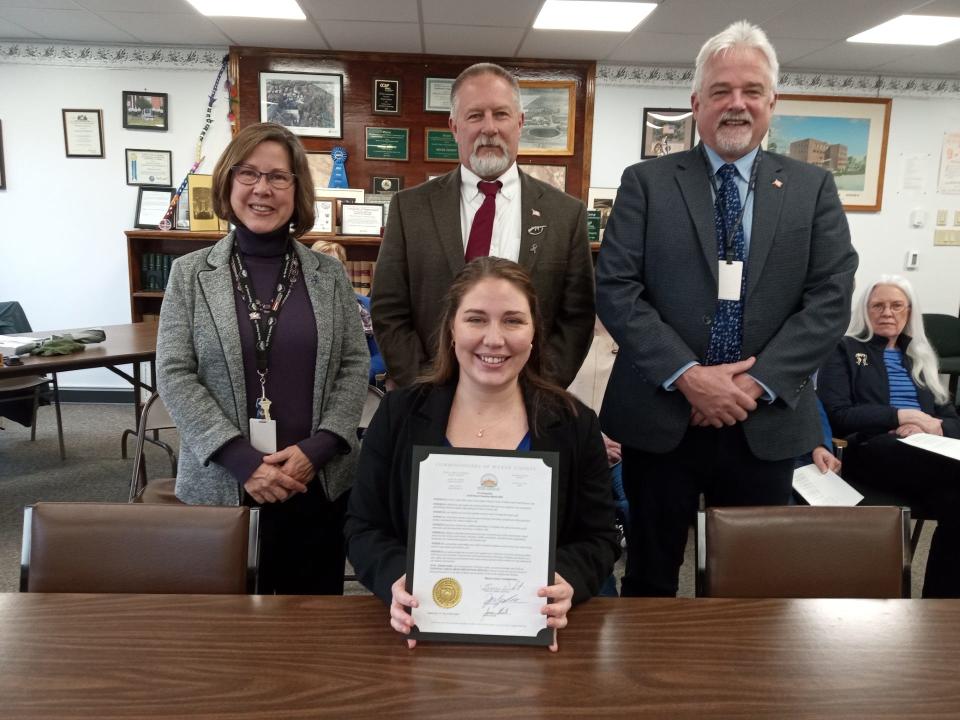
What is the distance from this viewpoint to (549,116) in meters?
5.54

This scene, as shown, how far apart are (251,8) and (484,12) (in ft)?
5.10

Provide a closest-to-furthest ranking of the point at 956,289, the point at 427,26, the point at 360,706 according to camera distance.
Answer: the point at 360,706 → the point at 427,26 → the point at 956,289

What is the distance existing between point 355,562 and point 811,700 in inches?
30.4

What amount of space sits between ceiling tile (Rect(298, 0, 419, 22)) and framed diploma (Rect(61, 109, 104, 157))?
224 cm

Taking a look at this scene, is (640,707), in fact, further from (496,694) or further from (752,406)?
(752,406)

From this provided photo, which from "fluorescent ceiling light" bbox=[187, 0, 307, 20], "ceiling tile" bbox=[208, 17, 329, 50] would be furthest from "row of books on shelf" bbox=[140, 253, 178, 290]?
"fluorescent ceiling light" bbox=[187, 0, 307, 20]

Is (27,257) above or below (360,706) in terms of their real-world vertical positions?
above

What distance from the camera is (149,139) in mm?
5500

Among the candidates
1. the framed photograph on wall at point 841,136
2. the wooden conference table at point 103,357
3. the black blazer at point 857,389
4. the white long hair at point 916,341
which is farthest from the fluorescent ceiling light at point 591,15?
the wooden conference table at point 103,357

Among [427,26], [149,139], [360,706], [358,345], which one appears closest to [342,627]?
[360,706]

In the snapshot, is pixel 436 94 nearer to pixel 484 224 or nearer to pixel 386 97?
pixel 386 97

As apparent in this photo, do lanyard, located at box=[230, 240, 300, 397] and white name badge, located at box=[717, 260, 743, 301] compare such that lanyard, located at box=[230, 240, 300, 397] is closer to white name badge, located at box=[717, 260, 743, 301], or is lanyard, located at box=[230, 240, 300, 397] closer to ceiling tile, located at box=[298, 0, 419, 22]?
white name badge, located at box=[717, 260, 743, 301]

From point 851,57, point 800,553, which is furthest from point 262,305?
point 851,57

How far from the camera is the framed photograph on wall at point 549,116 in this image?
217 inches
